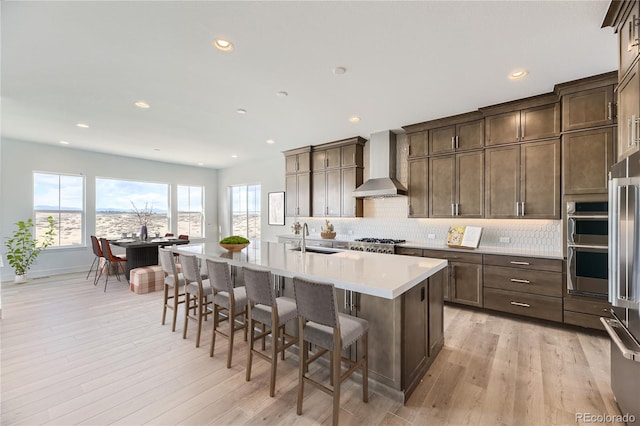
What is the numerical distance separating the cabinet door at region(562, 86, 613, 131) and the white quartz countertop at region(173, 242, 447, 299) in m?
2.41

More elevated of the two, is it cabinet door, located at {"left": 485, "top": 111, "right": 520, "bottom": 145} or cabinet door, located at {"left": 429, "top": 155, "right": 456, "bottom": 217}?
cabinet door, located at {"left": 485, "top": 111, "right": 520, "bottom": 145}

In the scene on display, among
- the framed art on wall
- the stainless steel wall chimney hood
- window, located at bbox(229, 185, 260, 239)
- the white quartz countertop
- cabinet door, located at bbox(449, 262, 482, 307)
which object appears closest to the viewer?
the white quartz countertop

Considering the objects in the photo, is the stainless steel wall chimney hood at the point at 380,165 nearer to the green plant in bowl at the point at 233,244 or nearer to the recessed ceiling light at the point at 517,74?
the recessed ceiling light at the point at 517,74

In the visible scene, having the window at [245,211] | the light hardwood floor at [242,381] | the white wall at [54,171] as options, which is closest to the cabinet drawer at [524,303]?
the light hardwood floor at [242,381]

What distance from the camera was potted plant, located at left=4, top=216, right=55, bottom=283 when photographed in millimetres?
5191

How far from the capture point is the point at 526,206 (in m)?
3.51

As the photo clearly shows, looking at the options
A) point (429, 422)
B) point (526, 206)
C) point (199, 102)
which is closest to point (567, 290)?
point (526, 206)

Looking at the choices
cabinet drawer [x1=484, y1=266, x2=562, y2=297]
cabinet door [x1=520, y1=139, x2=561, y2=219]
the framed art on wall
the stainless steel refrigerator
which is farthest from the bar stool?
the framed art on wall

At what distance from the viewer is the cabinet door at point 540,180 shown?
10.8ft

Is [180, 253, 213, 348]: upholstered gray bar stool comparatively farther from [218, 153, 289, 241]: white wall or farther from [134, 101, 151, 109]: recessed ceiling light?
[218, 153, 289, 241]: white wall

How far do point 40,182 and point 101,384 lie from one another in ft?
19.7

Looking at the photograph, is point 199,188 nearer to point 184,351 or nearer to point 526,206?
point 184,351

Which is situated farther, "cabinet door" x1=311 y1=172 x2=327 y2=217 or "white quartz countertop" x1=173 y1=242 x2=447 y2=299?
"cabinet door" x1=311 y1=172 x2=327 y2=217

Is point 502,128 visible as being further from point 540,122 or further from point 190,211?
point 190,211
